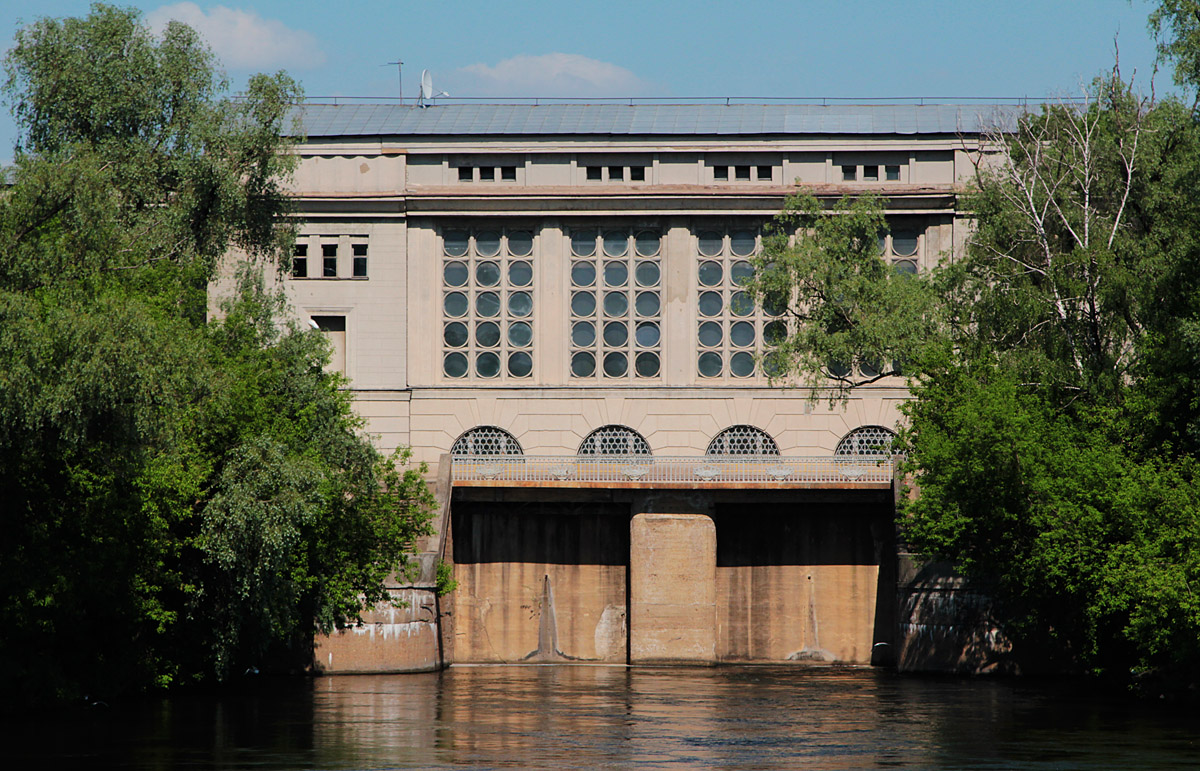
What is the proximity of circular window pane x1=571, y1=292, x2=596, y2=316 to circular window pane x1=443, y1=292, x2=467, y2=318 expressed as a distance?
406 centimetres

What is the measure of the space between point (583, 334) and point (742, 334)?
5928 millimetres

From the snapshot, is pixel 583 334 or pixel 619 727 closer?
pixel 619 727

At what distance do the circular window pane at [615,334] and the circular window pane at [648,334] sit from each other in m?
0.49

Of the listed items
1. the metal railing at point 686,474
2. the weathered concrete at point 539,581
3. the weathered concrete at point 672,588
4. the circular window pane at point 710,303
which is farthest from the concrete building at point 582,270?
the weathered concrete at point 672,588

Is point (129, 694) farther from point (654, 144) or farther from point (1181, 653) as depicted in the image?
point (654, 144)

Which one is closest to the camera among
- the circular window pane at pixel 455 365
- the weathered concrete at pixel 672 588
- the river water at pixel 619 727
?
the river water at pixel 619 727

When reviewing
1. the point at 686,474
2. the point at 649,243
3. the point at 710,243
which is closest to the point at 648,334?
the point at 649,243

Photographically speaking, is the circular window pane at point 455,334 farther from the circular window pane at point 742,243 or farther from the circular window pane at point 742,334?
the circular window pane at point 742,243

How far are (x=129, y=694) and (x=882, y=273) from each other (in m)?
25.1

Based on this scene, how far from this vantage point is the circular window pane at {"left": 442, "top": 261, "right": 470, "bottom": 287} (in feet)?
202

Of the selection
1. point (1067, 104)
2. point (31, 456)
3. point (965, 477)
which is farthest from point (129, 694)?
point (1067, 104)

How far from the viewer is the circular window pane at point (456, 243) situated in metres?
61.7

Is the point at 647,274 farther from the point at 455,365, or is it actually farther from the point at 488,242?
the point at 455,365

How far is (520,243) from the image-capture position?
6169 cm
